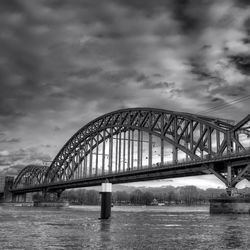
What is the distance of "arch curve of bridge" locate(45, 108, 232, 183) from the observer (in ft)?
262

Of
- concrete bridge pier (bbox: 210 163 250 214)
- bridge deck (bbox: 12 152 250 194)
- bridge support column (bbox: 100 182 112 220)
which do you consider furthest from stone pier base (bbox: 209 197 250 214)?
bridge support column (bbox: 100 182 112 220)

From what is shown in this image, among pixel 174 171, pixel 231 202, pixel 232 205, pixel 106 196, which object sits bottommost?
pixel 232 205

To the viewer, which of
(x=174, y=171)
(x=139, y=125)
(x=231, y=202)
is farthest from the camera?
(x=139, y=125)

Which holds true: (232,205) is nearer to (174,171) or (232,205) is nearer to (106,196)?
(174,171)

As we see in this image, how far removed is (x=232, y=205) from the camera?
60.8 meters

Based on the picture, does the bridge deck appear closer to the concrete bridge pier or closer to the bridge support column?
the concrete bridge pier

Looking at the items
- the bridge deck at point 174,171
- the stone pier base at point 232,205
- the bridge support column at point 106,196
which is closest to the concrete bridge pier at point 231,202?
the stone pier base at point 232,205

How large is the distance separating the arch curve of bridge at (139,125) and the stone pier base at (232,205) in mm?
14602

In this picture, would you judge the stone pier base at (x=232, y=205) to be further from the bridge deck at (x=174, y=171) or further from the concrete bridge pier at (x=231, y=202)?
the bridge deck at (x=174, y=171)

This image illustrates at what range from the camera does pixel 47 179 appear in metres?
164

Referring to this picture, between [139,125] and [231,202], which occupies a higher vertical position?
[139,125]

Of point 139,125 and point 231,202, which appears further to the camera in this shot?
point 139,125

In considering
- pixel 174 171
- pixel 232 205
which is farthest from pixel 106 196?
pixel 174 171

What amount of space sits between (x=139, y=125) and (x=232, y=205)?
4129 centimetres
